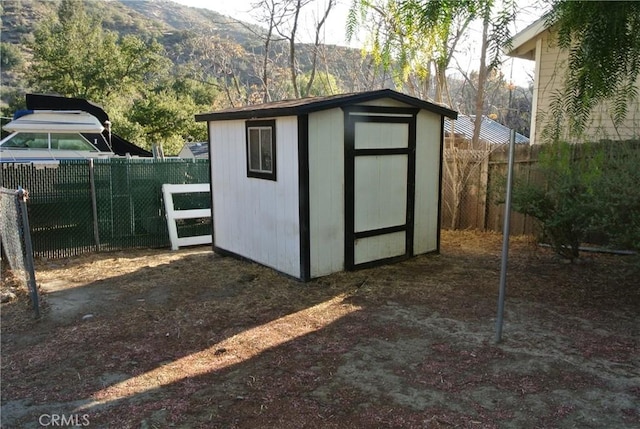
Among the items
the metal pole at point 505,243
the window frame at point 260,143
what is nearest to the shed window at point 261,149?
the window frame at point 260,143

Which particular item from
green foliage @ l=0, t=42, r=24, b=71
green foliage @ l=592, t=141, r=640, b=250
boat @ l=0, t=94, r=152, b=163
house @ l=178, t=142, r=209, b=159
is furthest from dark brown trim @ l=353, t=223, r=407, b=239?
green foliage @ l=0, t=42, r=24, b=71

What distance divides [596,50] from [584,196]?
9.84 ft

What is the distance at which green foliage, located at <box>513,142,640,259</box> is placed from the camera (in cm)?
463

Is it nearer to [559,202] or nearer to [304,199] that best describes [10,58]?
[304,199]

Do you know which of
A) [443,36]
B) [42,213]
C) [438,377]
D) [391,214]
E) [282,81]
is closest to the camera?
[443,36]

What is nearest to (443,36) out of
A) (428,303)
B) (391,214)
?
(428,303)

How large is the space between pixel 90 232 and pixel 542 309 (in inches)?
263

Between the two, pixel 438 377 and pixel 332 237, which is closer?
pixel 438 377

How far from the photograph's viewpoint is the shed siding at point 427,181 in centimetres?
690

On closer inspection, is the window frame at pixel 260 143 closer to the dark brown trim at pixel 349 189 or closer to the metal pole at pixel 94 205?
the dark brown trim at pixel 349 189

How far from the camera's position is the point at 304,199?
5.71 m

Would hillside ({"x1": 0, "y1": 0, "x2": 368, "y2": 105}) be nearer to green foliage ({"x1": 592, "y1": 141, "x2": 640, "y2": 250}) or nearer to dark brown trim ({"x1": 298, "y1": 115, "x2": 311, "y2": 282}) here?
dark brown trim ({"x1": 298, "y1": 115, "x2": 311, "y2": 282})

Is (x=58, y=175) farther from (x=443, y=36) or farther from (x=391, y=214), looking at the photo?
(x=443, y=36)

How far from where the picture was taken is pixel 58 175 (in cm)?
727
